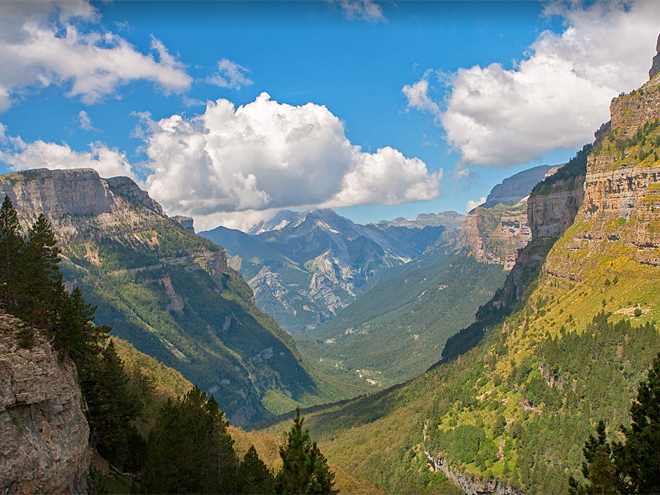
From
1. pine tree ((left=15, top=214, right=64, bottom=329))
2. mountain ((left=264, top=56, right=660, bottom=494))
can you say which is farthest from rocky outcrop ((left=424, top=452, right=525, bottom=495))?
pine tree ((left=15, top=214, right=64, bottom=329))

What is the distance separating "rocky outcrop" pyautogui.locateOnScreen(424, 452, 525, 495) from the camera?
99938 mm

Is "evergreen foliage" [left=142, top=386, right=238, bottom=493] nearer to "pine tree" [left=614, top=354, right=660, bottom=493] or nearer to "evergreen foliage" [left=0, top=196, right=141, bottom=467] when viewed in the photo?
"evergreen foliage" [left=0, top=196, right=141, bottom=467]

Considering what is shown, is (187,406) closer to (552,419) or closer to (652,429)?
(652,429)

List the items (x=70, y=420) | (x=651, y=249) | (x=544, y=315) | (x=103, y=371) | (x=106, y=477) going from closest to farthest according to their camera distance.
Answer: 1. (x=70, y=420)
2. (x=106, y=477)
3. (x=103, y=371)
4. (x=651, y=249)
5. (x=544, y=315)

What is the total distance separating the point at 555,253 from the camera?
16988cm

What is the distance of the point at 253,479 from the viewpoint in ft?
184

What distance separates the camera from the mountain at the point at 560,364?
99188 millimetres

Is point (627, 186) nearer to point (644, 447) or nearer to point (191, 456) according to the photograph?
point (644, 447)

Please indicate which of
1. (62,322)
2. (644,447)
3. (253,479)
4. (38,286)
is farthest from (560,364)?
(38,286)

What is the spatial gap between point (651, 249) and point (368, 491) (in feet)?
336

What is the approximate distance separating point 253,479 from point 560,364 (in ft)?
314

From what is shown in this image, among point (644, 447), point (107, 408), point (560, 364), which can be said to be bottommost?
point (560, 364)

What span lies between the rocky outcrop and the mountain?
1.38 feet

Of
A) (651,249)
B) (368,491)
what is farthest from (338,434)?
(651,249)
